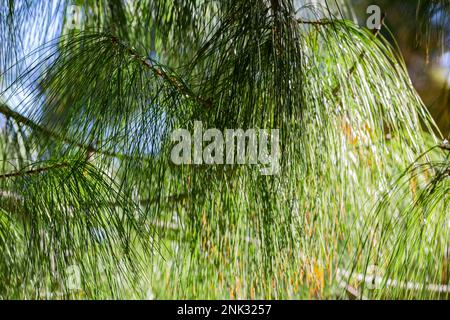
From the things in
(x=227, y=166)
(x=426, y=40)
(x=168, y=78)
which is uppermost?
(x=426, y=40)

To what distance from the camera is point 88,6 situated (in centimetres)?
110

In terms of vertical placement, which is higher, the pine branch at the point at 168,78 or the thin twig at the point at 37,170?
the pine branch at the point at 168,78

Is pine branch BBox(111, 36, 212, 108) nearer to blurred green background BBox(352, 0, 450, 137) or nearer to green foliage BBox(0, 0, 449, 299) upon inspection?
green foliage BBox(0, 0, 449, 299)

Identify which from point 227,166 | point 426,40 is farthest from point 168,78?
point 426,40

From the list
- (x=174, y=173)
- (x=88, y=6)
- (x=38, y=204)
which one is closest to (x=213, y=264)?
(x=174, y=173)

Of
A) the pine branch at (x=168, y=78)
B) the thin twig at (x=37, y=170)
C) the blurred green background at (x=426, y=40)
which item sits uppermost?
the blurred green background at (x=426, y=40)

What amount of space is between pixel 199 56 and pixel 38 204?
0.86 ft

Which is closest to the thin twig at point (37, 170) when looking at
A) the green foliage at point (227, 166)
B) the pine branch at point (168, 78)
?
the green foliage at point (227, 166)

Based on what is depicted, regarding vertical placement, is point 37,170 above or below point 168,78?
below

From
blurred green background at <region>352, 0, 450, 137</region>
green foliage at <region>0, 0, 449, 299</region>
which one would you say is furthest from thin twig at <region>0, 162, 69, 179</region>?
blurred green background at <region>352, 0, 450, 137</region>

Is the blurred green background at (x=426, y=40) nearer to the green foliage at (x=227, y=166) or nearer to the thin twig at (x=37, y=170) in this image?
the green foliage at (x=227, y=166)

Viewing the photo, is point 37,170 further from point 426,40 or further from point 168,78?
point 426,40
